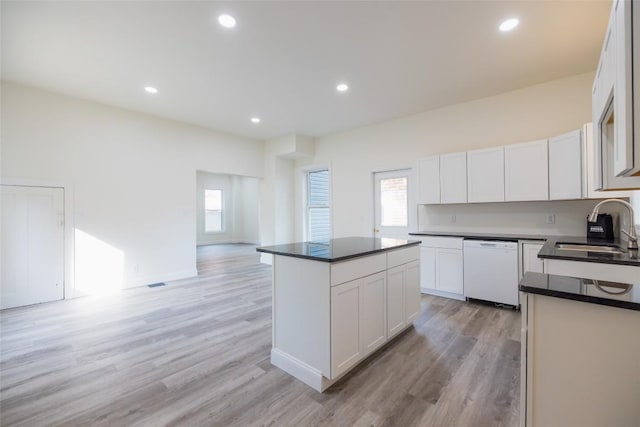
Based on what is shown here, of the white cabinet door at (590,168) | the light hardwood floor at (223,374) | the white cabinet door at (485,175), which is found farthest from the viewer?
the white cabinet door at (485,175)

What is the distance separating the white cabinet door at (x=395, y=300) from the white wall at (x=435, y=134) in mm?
2729

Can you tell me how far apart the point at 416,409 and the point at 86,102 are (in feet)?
19.1

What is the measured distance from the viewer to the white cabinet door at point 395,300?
254 cm

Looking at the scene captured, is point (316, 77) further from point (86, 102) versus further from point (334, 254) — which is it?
point (86, 102)

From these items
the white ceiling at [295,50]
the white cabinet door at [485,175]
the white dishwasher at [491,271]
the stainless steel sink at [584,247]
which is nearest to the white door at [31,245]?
the white ceiling at [295,50]

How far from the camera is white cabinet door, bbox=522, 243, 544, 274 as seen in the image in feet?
10.7

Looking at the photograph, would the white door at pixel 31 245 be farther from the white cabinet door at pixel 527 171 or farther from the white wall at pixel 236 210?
the white wall at pixel 236 210

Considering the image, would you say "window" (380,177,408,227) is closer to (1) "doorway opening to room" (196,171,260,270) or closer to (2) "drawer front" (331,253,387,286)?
(2) "drawer front" (331,253,387,286)

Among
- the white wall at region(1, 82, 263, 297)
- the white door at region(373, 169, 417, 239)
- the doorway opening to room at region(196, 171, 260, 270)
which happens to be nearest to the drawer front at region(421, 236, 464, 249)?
the white door at region(373, 169, 417, 239)

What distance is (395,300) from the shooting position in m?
2.63

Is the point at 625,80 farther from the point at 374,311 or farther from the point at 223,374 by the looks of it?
the point at 223,374

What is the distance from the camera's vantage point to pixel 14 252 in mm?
3670

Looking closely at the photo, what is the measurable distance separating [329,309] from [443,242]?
9.10 feet

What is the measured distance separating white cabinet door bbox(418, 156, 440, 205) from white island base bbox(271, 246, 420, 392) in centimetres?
218
